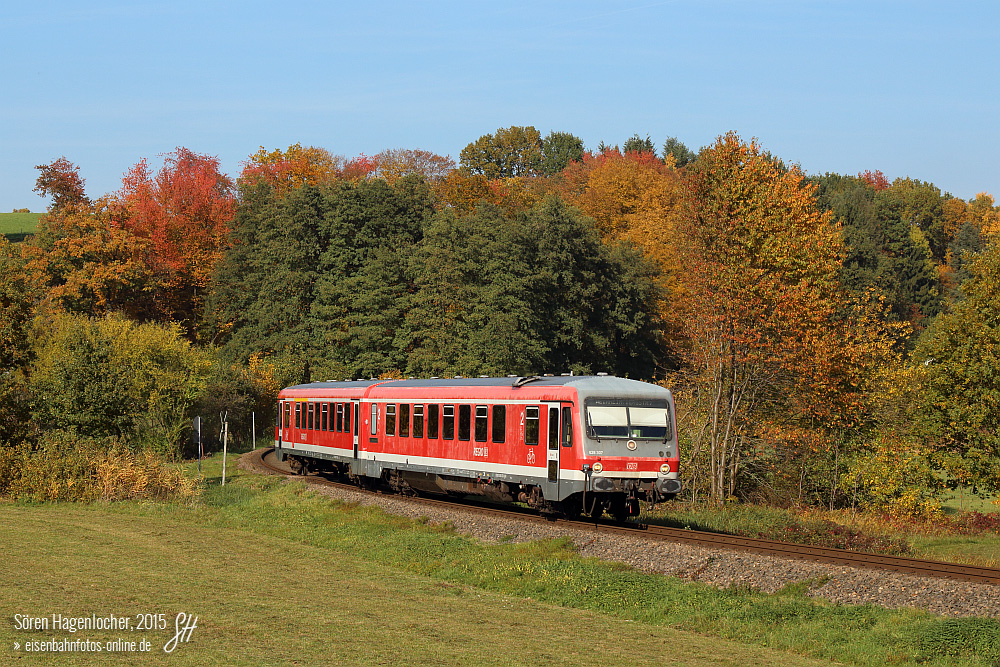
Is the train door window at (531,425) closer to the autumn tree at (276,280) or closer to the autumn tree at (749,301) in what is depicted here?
the autumn tree at (749,301)

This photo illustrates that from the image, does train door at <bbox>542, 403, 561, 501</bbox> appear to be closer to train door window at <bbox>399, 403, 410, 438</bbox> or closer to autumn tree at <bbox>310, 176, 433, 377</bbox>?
train door window at <bbox>399, 403, 410, 438</bbox>

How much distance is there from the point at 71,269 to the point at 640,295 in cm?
3785

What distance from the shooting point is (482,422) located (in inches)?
1077

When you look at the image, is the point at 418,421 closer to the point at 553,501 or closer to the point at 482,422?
the point at 482,422

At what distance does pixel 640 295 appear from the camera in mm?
70938

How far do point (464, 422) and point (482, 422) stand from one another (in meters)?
0.95

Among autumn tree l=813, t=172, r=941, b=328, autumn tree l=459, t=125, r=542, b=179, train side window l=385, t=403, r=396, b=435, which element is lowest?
train side window l=385, t=403, r=396, b=435

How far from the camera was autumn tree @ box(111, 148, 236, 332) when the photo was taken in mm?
80875

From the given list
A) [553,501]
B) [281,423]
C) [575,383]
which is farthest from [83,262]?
[575,383]

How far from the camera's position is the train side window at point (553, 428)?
79.2ft

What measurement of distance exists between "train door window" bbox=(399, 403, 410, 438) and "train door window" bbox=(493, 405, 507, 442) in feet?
17.9

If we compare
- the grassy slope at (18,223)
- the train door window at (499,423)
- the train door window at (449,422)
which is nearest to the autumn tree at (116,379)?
the train door window at (449,422)

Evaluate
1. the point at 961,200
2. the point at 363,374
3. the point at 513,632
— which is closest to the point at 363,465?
the point at 513,632

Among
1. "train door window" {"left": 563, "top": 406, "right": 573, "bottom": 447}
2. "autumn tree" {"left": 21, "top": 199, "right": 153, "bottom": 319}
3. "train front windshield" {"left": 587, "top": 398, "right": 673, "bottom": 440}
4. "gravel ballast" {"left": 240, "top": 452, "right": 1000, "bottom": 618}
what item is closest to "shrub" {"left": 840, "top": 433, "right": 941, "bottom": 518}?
"train front windshield" {"left": 587, "top": 398, "right": 673, "bottom": 440}
